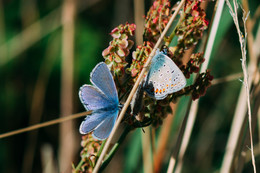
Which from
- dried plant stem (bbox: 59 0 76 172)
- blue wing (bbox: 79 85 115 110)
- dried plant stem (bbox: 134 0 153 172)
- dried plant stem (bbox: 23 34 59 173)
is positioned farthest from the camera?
dried plant stem (bbox: 23 34 59 173)

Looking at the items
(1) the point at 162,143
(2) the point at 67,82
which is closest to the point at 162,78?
(1) the point at 162,143

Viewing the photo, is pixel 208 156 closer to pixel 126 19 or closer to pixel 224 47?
pixel 224 47

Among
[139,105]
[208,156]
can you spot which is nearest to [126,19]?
[208,156]

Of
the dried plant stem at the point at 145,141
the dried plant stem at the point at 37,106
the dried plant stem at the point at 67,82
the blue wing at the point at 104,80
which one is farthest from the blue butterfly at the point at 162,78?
the dried plant stem at the point at 37,106

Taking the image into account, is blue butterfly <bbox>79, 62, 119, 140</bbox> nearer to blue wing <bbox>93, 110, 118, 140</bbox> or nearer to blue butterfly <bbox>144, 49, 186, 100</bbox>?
blue wing <bbox>93, 110, 118, 140</bbox>

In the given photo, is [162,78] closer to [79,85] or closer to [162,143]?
[162,143]

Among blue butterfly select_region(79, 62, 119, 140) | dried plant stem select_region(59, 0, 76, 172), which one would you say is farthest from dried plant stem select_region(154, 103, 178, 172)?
dried plant stem select_region(59, 0, 76, 172)

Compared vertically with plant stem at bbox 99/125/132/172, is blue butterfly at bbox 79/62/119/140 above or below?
above
